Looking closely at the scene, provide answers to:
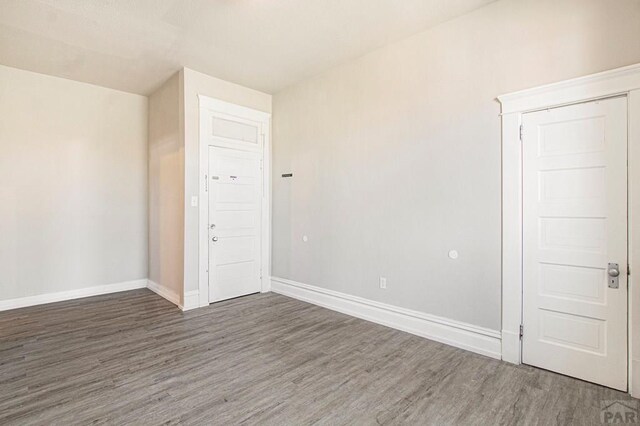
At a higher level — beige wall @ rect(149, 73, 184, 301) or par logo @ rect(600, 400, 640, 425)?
beige wall @ rect(149, 73, 184, 301)

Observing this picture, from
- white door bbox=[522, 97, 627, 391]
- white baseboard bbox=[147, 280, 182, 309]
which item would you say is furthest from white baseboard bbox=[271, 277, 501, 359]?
white baseboard bbox=[147, 280, 182, 309]

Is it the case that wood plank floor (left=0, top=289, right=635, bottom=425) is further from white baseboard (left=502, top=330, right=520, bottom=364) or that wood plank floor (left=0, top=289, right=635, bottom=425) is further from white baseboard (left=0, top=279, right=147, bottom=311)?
white baseboard (left=0, top=279, right=147, bottom=311)

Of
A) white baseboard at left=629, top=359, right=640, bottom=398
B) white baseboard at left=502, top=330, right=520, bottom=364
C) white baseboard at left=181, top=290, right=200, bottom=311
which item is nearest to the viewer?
white baseboard at left=629, top=359, right=640, bottom=398

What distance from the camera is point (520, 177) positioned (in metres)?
2.68

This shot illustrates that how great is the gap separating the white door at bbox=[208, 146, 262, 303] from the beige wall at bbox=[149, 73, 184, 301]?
0.44 metres

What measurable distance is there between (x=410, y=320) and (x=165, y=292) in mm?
3586

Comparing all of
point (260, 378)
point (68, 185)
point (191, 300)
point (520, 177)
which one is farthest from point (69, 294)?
point (520, 177)

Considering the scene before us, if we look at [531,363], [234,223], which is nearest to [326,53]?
[234,223]

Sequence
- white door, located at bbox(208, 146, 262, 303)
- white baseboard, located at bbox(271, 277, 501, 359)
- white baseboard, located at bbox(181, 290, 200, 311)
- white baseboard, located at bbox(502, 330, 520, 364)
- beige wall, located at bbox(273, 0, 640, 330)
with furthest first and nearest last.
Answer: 1. white door, located at bbox(208, 146, 262, 303)
2. white baseboard, located at bbox(181, 290, 200, 311)
3. white baseboard, located at bbox(271, 277, 501, 359)
4. white baseboard, located at bbox(502, 330, 520, 364)
5. beige wall, located at bbox(273, 0, 640, 330)

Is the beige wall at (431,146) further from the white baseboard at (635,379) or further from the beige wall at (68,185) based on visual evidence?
the beige wall at (68,185)

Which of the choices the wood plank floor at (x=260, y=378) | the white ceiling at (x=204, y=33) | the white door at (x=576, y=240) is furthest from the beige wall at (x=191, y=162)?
the white door at (x=576, y=240)

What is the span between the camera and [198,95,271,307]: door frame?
14.1 feet

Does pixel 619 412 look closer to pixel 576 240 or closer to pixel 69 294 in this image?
pixel 576 240

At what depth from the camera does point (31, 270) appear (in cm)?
432
